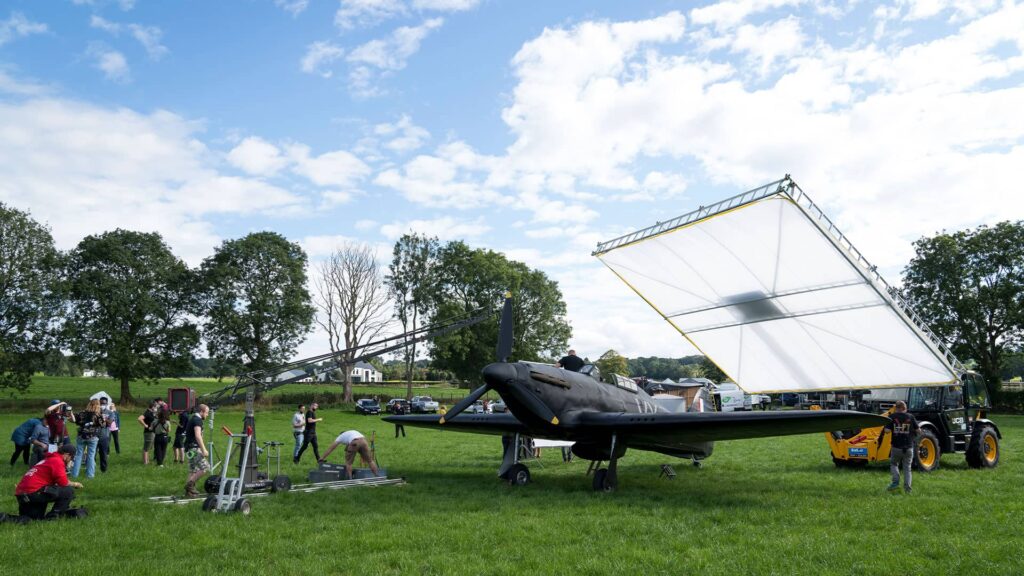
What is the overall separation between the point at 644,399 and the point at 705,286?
20.6 ft

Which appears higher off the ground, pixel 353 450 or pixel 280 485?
pixel 353 450

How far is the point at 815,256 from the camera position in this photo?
1628 cm

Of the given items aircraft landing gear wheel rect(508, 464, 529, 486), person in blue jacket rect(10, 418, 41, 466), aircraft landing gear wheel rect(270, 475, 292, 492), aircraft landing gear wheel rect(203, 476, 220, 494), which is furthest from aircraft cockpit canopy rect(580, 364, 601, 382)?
person in blue jacket rect(10, 418, 41, 466)

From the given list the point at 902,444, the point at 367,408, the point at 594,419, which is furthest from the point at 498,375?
the point at 367,408

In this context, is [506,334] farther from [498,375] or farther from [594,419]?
[594,419]

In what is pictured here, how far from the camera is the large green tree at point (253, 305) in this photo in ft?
163

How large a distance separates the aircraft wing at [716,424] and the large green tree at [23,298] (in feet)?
152

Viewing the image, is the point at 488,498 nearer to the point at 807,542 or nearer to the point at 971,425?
the point at 807,542

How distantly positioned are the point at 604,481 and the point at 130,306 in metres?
45.9

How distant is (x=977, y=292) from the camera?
156ft

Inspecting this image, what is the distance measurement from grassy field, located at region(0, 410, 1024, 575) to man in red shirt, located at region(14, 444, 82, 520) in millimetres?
439

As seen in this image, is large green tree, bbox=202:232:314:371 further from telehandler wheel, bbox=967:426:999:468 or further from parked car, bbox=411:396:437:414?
telehandler wheel, bbox=967:426:999:468

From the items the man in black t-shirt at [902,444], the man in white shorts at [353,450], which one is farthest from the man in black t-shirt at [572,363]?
the man in black t-shirt at [902,444]

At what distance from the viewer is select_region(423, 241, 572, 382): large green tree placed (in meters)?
56.9
